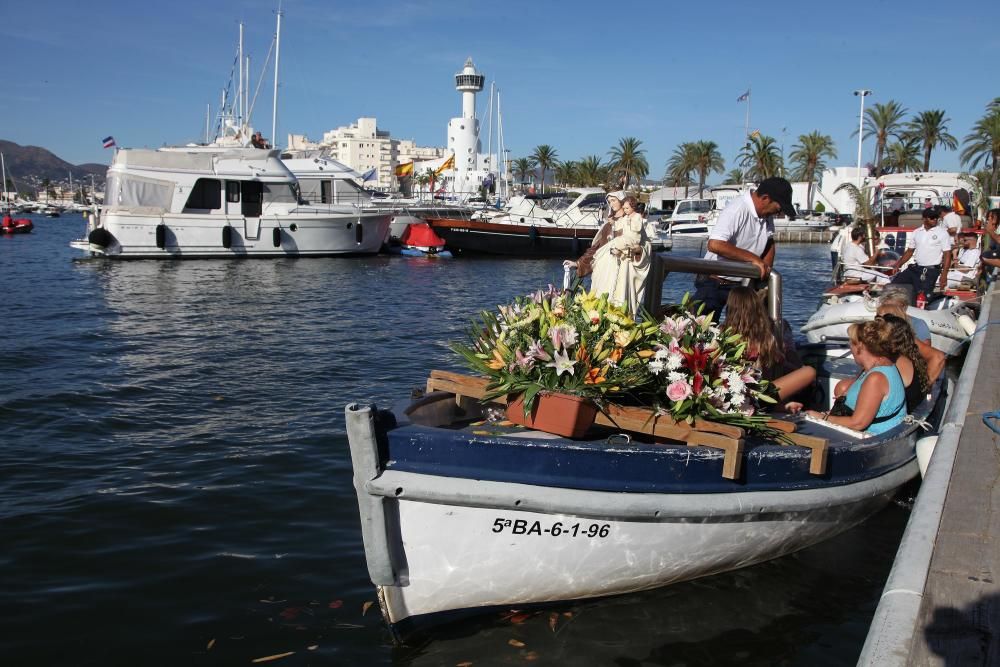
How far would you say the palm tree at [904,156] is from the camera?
66.3 meters

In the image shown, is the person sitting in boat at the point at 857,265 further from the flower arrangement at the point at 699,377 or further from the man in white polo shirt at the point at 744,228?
the flower arrangement at the point at 699,377

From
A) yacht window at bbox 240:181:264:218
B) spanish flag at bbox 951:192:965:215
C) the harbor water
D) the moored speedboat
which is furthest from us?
the moored speedboat

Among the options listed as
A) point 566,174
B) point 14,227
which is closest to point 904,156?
point 566,174

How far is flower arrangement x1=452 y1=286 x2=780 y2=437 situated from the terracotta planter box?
0.18 ft

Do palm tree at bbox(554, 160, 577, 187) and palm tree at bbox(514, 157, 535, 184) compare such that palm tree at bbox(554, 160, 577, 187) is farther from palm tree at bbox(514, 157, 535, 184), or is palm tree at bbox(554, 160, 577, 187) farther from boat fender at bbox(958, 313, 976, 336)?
boat fender at bbox(958, 313, 976, 336)

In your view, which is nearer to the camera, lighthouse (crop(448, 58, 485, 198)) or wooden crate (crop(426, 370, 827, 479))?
wooden crate (crop(426, 370, 827, 479))

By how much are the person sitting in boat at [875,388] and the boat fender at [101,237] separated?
104 feet

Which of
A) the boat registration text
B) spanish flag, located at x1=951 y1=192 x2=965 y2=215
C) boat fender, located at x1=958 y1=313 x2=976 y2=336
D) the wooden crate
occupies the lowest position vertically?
the boat registration text

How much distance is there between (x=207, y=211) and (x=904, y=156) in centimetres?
5411

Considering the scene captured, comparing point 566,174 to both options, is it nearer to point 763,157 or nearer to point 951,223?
point 763,157

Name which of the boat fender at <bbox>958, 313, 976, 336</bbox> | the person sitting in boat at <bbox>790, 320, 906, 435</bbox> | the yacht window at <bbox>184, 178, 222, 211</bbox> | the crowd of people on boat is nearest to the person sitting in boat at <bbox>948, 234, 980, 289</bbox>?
the boat fender at <bbox>958, 313, 976, 336</bbox>

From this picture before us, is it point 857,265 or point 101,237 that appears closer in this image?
point 857,265

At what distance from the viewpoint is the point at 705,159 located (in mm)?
87312

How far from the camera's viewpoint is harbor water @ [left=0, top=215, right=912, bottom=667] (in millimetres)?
4938
